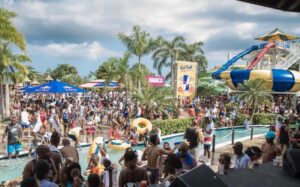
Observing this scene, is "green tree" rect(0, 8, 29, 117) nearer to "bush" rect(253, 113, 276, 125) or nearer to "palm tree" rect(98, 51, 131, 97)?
"palm tree" rect(98, 51, 131, 97)

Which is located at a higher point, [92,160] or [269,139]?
[269,139]

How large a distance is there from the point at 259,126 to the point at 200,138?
13429mm

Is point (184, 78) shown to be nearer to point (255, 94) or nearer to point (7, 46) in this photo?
point (255, 94)

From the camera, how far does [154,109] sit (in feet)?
65.5

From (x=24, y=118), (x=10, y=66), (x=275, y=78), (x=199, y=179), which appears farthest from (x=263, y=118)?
(x=199, y=179)

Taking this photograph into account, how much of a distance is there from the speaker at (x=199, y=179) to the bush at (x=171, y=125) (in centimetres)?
1464

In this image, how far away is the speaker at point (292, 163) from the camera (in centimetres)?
370

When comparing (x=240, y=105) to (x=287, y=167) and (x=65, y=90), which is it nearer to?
(x=65, y=90)

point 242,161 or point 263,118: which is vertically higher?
point 242,161

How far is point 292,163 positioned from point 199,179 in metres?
1.13

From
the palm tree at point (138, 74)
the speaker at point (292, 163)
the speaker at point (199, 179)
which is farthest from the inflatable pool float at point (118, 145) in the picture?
the palm tree at point (138, 74)

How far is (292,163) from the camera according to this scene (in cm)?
375

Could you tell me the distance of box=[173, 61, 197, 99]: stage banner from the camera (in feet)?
89.7

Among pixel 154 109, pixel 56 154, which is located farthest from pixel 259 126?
pixel 56 154
